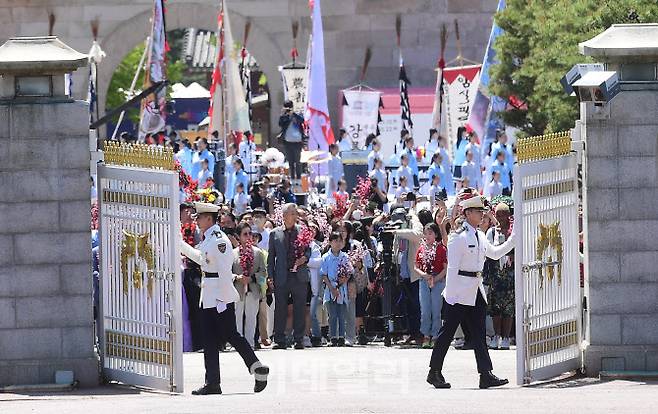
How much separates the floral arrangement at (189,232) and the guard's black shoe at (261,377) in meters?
4.44

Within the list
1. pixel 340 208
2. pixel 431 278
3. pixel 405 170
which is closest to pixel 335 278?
pixel 431 278

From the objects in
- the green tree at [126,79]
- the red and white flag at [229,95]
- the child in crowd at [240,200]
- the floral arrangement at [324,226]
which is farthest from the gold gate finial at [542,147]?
the green tree at [126,79]

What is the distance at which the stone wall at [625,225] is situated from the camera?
1630 centimetres

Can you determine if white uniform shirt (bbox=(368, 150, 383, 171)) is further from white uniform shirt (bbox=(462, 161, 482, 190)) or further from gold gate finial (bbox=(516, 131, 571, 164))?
gold gate finial (bbox=(516, 131, 571, 164))

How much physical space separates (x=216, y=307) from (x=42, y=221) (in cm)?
180

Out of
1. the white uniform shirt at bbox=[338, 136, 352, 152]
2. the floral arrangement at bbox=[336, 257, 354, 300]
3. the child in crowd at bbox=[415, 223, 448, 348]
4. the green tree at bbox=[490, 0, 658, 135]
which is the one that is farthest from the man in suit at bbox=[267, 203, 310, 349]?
the white uniform shirt at bbox=[338, 136, 352, 152]

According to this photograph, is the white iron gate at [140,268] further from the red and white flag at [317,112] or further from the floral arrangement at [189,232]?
the red and white flag at [317,112]

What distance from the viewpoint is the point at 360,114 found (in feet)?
141

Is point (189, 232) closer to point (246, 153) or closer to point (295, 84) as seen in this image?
point (246, 153)

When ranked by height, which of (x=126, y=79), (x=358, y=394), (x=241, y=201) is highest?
(x=126, y=79)

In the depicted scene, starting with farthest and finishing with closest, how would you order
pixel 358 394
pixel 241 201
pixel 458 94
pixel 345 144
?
pixel 345 144 → pixel 458 94 → pixel 241 201 → pixel 358 394

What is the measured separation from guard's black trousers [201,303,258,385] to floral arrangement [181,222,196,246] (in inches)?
166

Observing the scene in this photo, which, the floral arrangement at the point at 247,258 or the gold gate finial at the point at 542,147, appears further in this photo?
the floral arrangement at the point at 247,258

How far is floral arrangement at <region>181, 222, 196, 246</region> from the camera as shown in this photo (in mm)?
20281
